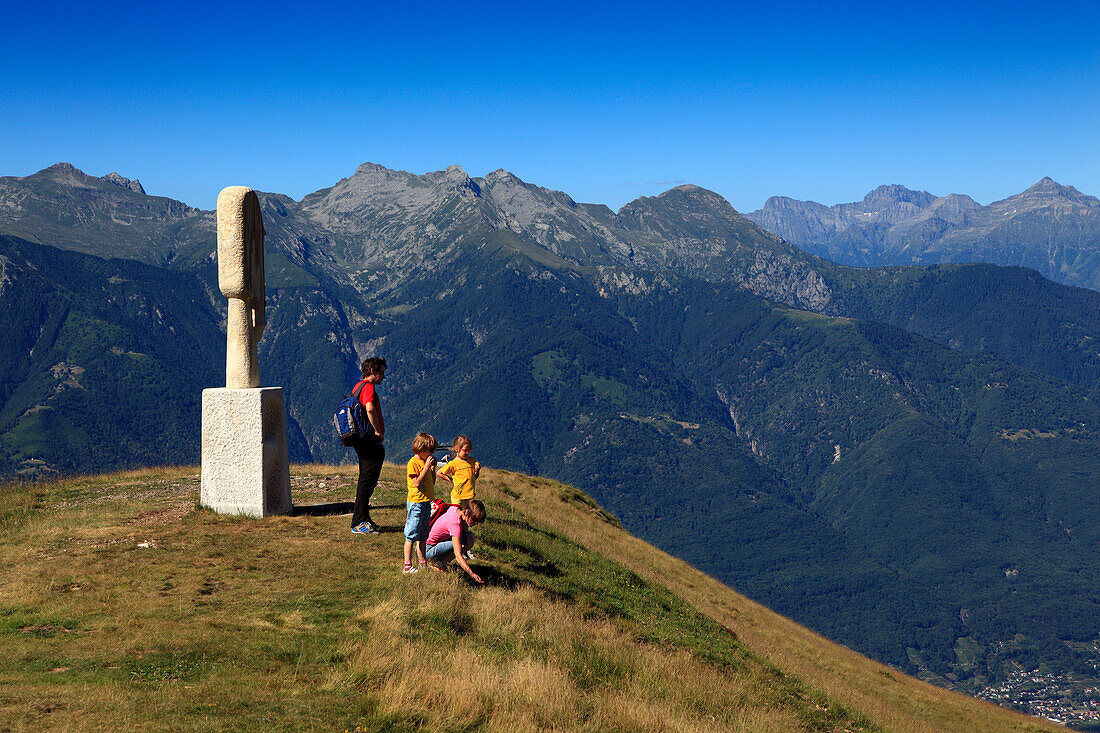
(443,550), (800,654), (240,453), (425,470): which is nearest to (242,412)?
(240,453)

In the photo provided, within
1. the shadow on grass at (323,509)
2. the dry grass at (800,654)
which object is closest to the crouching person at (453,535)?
the shadow on grass at (323,509)

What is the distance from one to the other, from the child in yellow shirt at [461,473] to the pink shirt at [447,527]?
316 millimetres

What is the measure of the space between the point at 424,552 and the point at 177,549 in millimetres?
5380

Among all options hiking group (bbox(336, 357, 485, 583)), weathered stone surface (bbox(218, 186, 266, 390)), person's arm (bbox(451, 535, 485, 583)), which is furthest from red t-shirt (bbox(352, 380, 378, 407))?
weathered stone surface (bbox(218, 186, 266, 390))

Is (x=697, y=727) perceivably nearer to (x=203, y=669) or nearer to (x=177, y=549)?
(x=203, y=669)

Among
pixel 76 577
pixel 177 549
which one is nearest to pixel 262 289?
pixel 177 549

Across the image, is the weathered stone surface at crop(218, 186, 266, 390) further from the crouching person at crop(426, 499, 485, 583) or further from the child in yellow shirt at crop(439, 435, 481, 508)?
the crouching person at crop(426, 499, 485, 583)

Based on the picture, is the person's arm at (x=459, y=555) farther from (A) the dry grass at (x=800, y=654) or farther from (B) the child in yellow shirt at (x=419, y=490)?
(A) the dry grass at (x=800, y=654)

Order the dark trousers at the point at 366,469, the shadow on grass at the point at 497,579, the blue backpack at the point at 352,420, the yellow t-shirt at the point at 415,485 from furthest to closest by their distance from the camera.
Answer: the dark trousers at the point at 366,469, the blue backpack at the point at 352,420, the shadow on grass at the point at 497,579, the yellow t-shirt at the point at 415,485

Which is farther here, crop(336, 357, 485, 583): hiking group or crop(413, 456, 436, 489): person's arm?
crop(336, 357, 485, 583): hiking group

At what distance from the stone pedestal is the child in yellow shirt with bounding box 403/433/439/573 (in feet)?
20.2

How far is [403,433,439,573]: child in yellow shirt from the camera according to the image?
15367mm

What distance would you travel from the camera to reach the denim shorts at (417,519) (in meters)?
15.5

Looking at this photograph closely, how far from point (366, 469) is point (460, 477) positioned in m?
3.55
